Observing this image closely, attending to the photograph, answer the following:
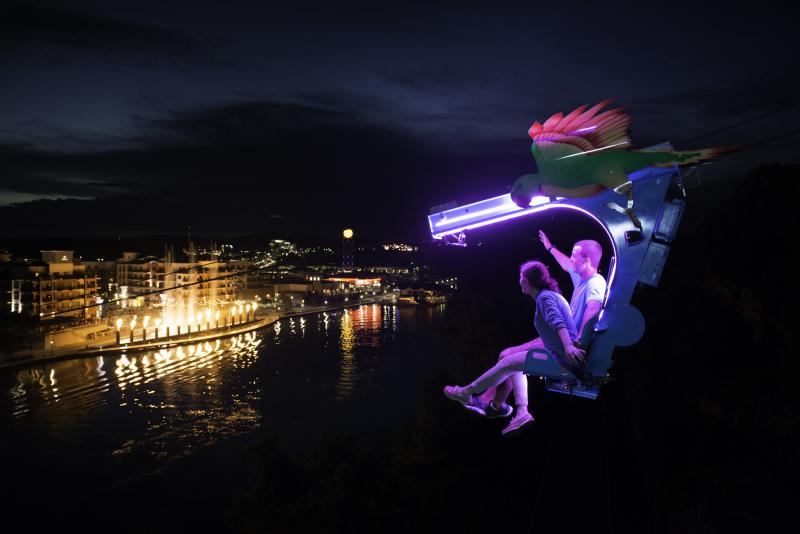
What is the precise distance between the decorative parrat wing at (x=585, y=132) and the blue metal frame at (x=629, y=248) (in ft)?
0.57

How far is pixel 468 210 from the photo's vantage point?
7.90ft

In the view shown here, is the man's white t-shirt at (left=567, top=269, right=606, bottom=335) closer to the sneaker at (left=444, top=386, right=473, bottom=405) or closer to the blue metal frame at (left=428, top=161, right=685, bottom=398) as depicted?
the blue metal frame at (left=428, top=161, right=685, bottom=398)

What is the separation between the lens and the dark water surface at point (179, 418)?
1427cm

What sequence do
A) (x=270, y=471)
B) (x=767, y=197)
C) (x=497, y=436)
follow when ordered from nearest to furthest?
1. (x=767, y=197)
2. (x=270, y=471)
3. (x=497, y=436)

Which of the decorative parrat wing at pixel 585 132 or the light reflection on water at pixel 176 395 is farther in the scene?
the light reflection on water at pixel 176 395

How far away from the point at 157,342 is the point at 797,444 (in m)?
34.4

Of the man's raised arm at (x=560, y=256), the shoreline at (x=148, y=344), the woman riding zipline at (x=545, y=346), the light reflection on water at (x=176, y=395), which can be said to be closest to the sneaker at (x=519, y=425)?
the woman riding zipline at (x=545, y=346)

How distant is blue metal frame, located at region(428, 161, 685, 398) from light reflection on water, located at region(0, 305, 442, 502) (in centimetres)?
1630

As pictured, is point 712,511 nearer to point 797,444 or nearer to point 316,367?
point 797,444

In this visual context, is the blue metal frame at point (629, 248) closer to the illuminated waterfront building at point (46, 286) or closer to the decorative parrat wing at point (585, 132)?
the decorative parrat wing at point (585, 132)

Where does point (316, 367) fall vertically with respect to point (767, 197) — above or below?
below

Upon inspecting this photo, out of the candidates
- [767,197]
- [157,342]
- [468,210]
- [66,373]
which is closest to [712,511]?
[767,197]

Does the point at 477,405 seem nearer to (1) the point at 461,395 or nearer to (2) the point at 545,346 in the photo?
(1) the point at 461,395

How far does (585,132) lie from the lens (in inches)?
83.0
